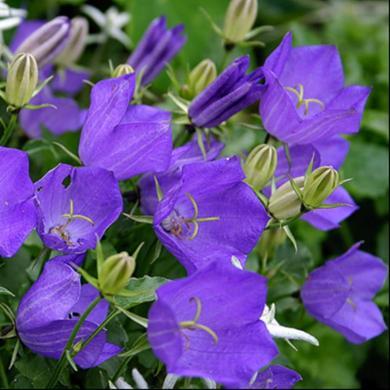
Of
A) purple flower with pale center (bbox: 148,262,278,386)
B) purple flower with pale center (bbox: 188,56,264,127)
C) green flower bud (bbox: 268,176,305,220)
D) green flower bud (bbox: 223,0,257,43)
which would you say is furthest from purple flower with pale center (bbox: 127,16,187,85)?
purple flower with pale center (bbox: 148,262,278,386)

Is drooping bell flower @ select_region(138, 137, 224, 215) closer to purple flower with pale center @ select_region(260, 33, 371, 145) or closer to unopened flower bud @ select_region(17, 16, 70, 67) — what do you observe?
purple flower with pale center @ select_region(260, 33, 371, 145)

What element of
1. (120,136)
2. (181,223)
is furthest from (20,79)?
(181,223)

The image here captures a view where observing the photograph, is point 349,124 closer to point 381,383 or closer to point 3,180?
point 3,180

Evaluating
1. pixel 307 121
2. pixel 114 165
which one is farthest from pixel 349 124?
pixel 114 165

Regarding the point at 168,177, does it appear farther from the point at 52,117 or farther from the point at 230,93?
the point at 52,117

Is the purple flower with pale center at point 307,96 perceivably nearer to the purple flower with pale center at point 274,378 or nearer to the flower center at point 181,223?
the flower center at point 181,223

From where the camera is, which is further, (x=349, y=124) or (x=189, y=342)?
(x=349, y=124)
